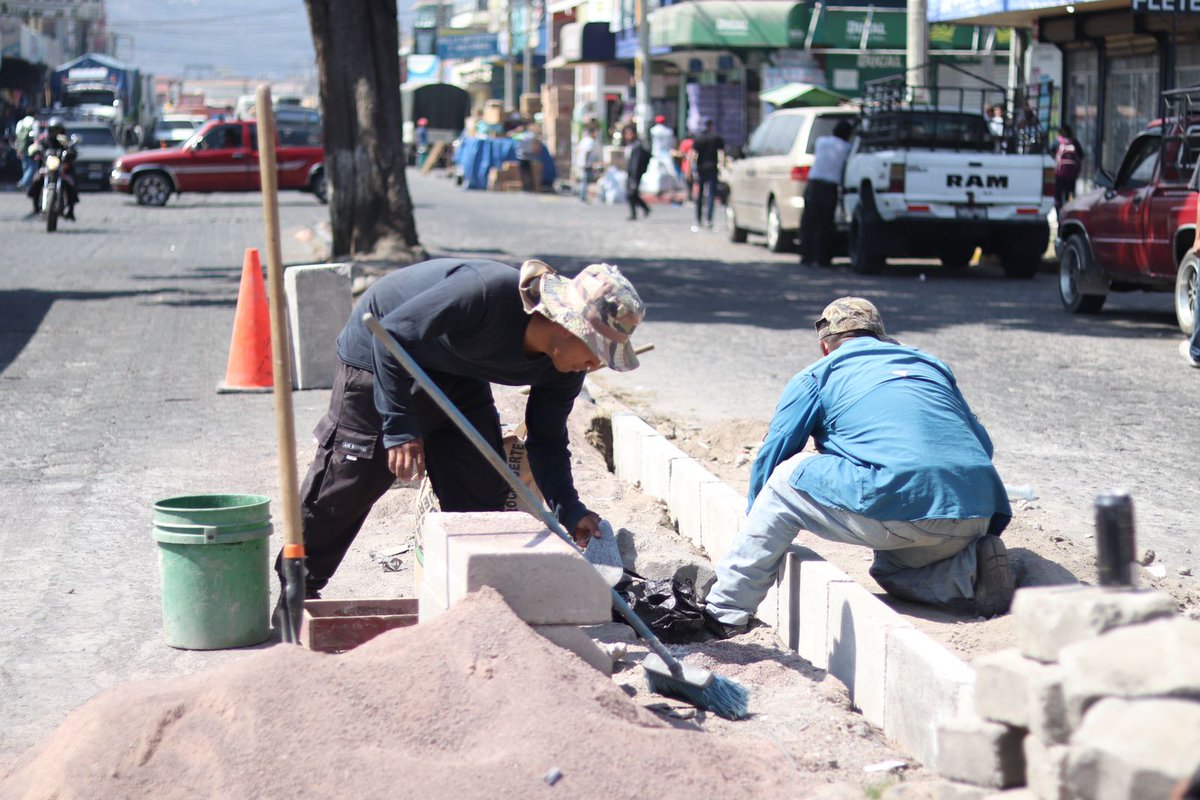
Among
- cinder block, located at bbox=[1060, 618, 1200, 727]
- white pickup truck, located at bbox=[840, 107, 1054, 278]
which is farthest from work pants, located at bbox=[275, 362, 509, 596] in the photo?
white pickup truck, located at bbox=[840, 107, 1054, 278]

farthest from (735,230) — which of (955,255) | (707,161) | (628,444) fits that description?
(628,444)

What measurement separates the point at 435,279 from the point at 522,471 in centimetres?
136

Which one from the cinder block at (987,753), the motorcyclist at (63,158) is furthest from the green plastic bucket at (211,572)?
the motorcyclist at (63,158)

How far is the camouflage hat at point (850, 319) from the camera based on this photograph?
553cm

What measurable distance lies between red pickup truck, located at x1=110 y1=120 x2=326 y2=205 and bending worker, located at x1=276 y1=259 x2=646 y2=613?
91.5 ft

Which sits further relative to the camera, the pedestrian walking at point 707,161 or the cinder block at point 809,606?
the pedestrian walking at point 707,161

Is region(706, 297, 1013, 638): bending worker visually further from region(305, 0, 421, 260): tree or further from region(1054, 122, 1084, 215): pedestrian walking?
region(1054, 122, 1084, 215): pedestrian walking

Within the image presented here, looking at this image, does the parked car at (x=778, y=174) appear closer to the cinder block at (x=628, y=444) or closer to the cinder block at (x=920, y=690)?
the cinder block at (x=628, y=444)

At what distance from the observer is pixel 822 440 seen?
542cm

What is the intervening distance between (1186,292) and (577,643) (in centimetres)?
928

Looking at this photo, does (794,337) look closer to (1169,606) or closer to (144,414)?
(144,414)

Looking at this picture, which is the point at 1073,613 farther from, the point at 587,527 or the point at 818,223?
the point at 818,223

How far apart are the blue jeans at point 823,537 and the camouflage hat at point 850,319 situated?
512 millimetres

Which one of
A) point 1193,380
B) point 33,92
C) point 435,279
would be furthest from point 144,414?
point 33,92
